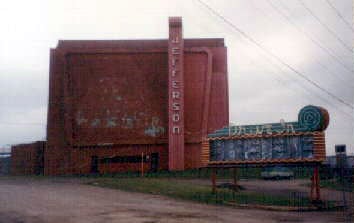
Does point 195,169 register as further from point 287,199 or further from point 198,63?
point 287,199

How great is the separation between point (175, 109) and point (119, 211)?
2872cm

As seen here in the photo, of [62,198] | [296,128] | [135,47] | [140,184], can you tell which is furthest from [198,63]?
[62,198]

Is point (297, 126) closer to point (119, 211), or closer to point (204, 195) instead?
point (204, 195)

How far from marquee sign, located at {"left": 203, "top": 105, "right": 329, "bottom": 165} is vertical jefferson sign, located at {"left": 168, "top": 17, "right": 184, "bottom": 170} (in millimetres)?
18298

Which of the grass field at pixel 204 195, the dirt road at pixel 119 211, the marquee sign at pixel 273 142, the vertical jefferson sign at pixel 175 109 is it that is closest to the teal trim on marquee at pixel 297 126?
the marquee sign at pixel 273 142

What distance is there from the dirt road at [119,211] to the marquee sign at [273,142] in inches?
184

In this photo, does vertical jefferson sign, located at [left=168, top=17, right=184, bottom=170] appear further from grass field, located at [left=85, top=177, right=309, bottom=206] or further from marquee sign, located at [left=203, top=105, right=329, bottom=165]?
marquee sign, located at [left=203, top=105, right=329, bottom=165]

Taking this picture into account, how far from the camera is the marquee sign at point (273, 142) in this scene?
24.3 m

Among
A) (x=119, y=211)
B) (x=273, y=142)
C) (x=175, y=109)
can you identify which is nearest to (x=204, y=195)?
(x=273, y=142)

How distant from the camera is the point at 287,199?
2541cm

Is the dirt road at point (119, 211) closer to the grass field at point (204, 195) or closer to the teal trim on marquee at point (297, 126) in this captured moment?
the grass field at point (204, 195)

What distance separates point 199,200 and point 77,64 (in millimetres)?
29939

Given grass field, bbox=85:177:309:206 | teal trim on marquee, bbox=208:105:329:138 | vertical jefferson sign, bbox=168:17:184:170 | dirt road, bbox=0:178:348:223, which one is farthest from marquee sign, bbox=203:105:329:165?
vertical jefferson sign, bbox=168:17:184:170

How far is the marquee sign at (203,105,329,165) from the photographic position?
79.7 ft
